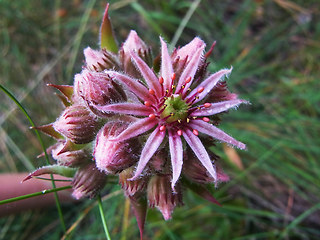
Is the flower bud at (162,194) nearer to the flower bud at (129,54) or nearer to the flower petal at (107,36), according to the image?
the flower bud at (129,54)

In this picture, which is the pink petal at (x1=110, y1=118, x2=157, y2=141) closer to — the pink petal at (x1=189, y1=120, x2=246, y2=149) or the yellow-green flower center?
the yellow-green flower center

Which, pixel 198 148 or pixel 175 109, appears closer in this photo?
pixel 198 148

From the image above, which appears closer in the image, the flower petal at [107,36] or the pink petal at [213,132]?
the pink petal at [213,132]

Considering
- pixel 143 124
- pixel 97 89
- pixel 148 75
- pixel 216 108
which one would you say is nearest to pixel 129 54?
pixel 148 75

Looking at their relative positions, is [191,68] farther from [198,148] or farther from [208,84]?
[198,148]

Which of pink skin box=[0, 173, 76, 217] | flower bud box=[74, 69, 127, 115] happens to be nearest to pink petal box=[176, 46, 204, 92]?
flower bud box=[74, 69, 127, 115]

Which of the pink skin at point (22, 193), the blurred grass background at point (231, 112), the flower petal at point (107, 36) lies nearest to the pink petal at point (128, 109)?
the flower petal at point (107, 36)

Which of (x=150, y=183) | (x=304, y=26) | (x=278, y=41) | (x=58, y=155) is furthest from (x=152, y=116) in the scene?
(x=304, y=26)

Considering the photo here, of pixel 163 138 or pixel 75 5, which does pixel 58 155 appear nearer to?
pixel 163 138
